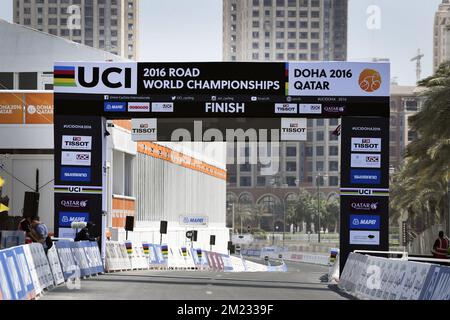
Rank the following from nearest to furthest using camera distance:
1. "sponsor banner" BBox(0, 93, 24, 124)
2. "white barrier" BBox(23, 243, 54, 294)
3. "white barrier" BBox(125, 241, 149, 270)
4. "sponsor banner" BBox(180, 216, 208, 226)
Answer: "white barrier" BBox(23, 243, 54, 294)
"white barrier" BBox(125, 241, 149, 270)
"sponsor banner" BBox(0, 93, 24, 124)
"sponsor banner" BBox(180, 216, 208, 226)

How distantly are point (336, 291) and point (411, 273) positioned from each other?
768cm

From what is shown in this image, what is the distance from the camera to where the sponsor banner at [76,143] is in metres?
33.1

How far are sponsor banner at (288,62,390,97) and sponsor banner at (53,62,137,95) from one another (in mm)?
5141

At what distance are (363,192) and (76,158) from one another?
9321 millimetres

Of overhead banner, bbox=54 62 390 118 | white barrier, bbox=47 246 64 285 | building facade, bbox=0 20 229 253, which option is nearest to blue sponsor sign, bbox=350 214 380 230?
overhead banner, bbox=54 62 390 118

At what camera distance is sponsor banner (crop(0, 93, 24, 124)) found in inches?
1964

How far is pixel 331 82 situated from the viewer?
107ft

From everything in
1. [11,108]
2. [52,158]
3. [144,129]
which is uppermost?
[11,108]

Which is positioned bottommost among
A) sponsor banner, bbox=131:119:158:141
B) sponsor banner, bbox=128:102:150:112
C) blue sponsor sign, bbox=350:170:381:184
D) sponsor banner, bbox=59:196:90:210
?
sponsor banner, bbox=59:196:90:210

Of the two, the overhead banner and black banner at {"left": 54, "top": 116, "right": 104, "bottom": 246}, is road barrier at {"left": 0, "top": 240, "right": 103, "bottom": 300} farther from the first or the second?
the overhead banner

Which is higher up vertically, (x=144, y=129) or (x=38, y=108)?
(x=38, y=108)

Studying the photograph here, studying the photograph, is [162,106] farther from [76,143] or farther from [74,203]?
[74,203]

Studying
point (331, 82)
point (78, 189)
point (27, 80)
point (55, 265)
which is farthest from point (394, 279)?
point (27, 80)
